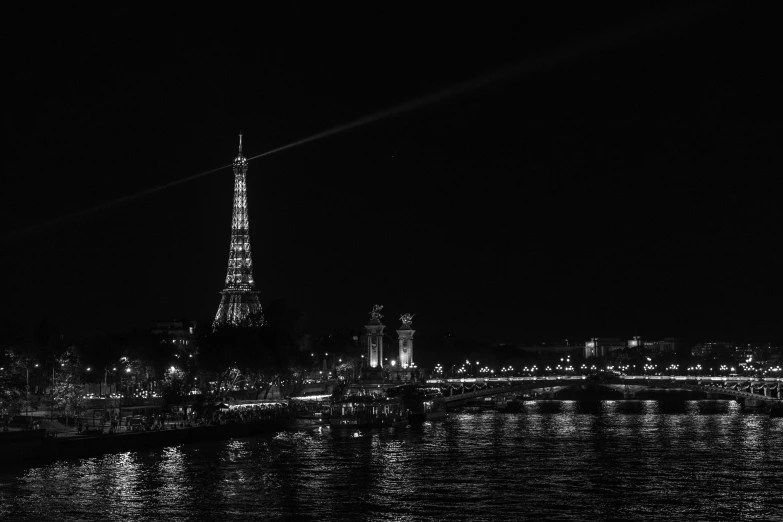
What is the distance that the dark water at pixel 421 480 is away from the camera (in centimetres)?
3316

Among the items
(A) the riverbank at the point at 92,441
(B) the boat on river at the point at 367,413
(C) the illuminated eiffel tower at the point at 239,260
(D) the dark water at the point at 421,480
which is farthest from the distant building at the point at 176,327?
(D) the dark water at the point at 421,480

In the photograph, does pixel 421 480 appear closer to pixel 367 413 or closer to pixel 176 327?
pixel 367 413

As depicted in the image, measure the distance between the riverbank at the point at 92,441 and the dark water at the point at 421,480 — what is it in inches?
33.8

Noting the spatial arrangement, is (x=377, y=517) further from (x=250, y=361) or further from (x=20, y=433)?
(x=250, y=361)

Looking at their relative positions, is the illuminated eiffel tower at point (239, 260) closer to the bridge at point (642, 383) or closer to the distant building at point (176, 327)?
the bridge at point (642, 383)

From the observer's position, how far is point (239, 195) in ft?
341

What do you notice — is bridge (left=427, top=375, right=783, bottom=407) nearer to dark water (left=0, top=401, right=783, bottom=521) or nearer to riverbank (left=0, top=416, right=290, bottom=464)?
dark water (left=0, top=401, right=783, bottom=521)

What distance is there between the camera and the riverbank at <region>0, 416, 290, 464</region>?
41.6 m

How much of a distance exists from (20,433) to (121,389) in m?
39.9

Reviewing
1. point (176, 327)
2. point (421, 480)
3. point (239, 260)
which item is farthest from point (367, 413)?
point (176, 327)

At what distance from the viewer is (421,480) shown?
133 feet

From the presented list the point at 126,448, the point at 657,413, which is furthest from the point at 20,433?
the point at 657,413

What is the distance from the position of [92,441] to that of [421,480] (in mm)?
13449

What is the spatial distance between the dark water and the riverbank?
86 cm
